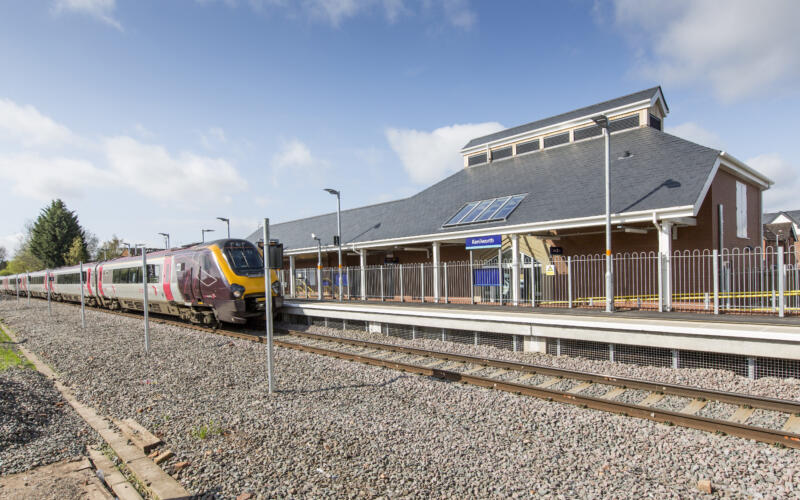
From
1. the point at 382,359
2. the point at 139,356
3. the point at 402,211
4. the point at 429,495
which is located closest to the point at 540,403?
the point at 429,495

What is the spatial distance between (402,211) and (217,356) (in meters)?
14.6

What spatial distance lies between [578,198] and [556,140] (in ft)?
23.5

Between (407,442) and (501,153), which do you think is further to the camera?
(501,153)

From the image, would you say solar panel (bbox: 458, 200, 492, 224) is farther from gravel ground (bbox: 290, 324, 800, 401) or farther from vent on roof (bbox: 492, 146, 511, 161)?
gravel ground (bbox: 290, 324, 800, 401)

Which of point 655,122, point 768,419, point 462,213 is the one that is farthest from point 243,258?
point 655,122

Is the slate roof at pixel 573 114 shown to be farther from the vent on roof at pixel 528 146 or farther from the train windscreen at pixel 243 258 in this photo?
the train windscreen at pixel 243 258

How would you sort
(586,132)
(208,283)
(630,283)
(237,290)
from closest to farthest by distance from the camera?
1. (630,283)
2. (237,290)
3. (208,283)
4. (586,132)

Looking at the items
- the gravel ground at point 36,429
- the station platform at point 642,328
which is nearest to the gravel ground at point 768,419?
the station platform at point 642,328

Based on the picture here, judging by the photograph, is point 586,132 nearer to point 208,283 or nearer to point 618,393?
point 618,393

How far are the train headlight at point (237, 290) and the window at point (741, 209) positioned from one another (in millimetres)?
17990

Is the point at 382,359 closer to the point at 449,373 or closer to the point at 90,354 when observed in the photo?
the point at 449,373

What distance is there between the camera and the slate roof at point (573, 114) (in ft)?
64.3

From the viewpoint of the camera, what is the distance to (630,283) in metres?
14.8

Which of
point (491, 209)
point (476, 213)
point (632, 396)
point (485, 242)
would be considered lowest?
point (632, 396)
